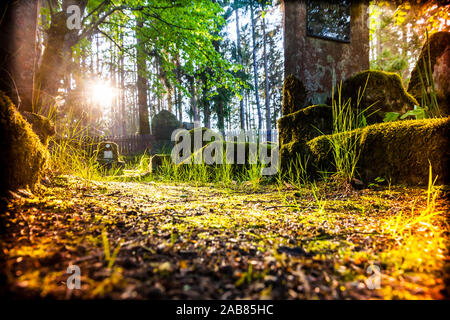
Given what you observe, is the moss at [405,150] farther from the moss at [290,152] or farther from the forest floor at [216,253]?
the moss at [290,152]

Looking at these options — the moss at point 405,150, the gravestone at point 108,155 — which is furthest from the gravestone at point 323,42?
the gravestone at point 108,155

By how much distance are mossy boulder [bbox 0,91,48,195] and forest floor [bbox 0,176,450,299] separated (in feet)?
0.31

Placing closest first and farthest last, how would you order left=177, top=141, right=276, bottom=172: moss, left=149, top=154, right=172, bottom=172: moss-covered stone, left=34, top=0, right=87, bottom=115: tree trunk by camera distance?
left=34, top=0, right=87, bottom=115: tree trunk → left=177, top=141, right=276, bottom=172: moss → left=149, top=154, right=172, bottom=172: moss-covered stone

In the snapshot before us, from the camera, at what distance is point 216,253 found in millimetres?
943

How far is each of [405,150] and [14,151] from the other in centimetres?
295

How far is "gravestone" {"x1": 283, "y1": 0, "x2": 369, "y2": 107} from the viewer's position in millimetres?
3898

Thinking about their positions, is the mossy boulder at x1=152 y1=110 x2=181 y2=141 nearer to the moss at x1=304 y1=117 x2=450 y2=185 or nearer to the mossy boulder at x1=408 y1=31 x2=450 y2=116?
the mossy boulder at x1=408 y1=31 x2=450 y2=116

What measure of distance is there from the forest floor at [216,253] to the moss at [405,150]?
35cm

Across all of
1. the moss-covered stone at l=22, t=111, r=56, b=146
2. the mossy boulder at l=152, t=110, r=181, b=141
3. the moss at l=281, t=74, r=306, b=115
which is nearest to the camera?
the moss-covered stone at l=22, t=111, r=56, b=146

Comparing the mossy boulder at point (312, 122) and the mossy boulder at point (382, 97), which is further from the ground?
the mossy boulder at point (382, 97)


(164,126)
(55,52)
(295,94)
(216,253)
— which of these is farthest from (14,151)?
(164,126)

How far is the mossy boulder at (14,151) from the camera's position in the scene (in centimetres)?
114

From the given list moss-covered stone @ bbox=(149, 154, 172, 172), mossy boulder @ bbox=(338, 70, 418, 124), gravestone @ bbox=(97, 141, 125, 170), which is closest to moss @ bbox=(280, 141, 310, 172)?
mossy boulder @ bbox=(338, 70, 418, 124)
